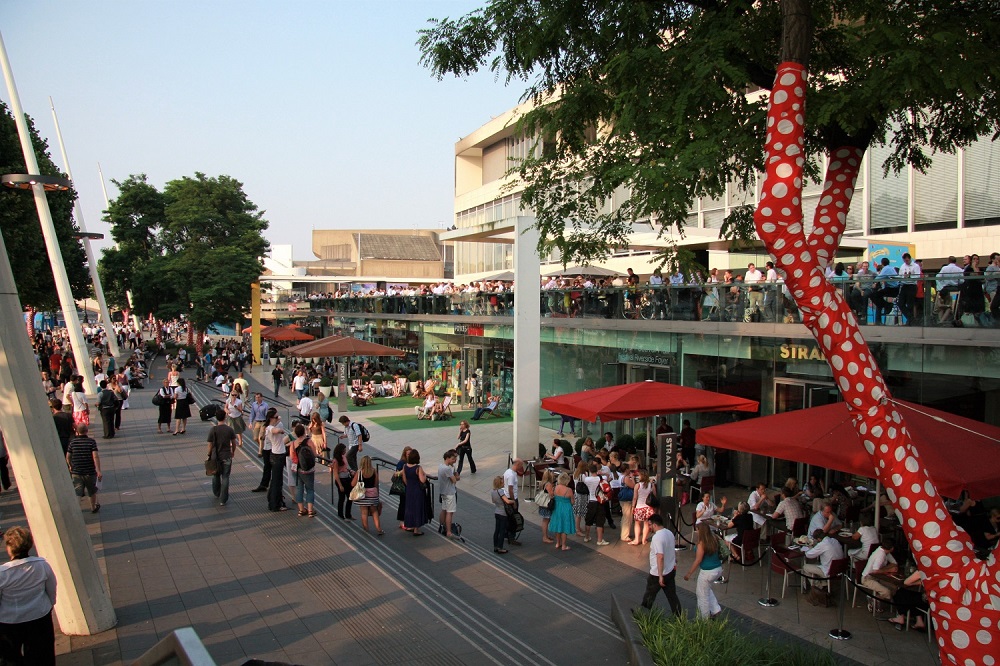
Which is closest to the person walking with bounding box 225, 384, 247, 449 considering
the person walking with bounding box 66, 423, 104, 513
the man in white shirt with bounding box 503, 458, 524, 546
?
the person walking with bounding box 66, 423, 104, 513

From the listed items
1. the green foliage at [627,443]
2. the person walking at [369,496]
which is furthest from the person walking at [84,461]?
the green foliage at [627,443]

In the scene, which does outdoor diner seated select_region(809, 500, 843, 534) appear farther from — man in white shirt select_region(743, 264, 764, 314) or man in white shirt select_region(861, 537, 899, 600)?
man in white shirt select_region(743, 264, 764, 314)

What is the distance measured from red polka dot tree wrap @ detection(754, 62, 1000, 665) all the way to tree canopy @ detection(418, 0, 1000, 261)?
97 cm

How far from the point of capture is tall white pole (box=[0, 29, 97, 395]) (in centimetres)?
2814

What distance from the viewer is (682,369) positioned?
18.3 metres

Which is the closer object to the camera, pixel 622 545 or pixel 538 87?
pixel 538 87

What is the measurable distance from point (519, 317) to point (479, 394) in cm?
1175

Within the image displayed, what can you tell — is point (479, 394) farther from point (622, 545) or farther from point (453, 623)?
point (453, 623)

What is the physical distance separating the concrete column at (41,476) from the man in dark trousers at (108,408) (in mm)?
13274

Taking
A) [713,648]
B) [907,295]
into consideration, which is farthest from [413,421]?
[713,648]

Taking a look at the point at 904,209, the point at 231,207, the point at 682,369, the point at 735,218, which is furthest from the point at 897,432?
the point at 231,207

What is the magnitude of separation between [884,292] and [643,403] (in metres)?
4.45

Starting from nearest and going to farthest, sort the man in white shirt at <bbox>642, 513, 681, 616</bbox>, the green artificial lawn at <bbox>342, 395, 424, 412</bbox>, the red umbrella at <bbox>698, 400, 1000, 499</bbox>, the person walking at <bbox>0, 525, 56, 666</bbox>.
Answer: the person walking at <bbox>0, 525, 56, 666</bbox>
the red umbrella at <bbox>698, 400, 1000, 499</bbox>
the man in white shirt at <bbox>642, 513, 681, 616</bbox>
the green artificial lawn at <bbox>342, 395, 424, 412</bbox>

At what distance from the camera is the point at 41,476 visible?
780 centimetres
